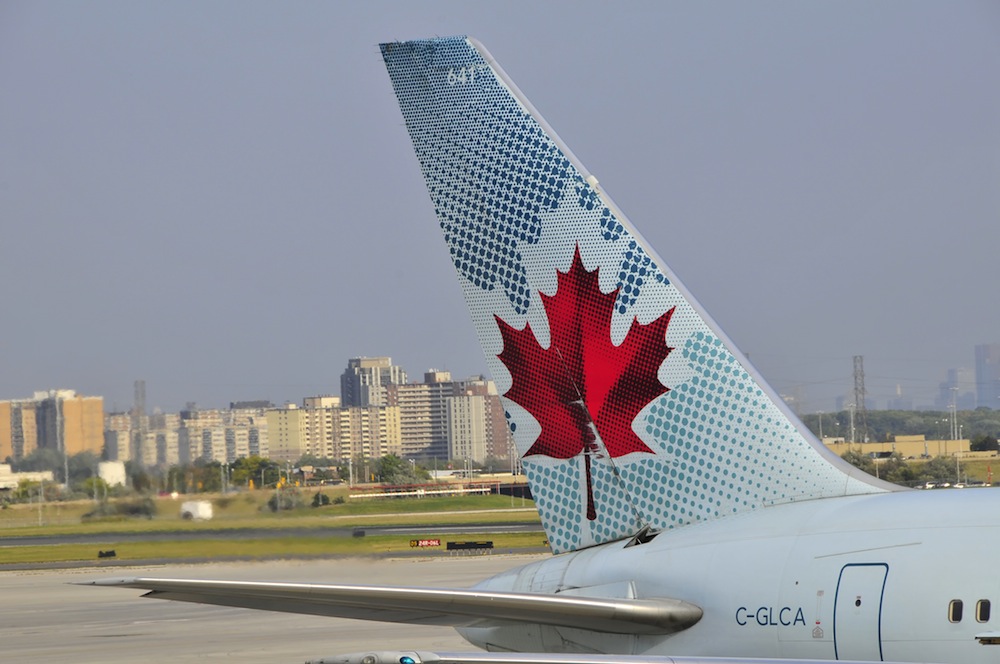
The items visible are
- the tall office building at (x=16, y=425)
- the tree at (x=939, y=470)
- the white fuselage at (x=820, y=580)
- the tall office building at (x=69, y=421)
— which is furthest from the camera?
the tall office building at (x=16, y=425)

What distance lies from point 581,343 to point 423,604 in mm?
3276

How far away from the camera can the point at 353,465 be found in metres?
103

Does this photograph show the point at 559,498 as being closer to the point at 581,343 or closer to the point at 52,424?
the point at 581,343

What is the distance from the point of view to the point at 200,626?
32375 mm

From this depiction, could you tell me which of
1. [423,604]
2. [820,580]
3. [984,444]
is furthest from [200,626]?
[984,444]

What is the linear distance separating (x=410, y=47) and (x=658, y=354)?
4.13 meters

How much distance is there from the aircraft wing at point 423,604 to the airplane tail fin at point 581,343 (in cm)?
157

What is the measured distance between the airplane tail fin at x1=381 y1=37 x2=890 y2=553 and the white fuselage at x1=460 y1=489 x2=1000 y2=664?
Answer: 0.47 metres

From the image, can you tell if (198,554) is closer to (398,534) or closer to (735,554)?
(398,534)

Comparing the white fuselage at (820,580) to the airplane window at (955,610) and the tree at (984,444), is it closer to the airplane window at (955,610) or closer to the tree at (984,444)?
the airplane window at (955,610)

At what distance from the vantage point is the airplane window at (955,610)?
8.28 m

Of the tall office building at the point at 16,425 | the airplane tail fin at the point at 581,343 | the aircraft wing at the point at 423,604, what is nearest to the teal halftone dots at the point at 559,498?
the airplane tail fin at the point at 581,343

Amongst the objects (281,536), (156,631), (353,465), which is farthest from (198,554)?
(353,465)

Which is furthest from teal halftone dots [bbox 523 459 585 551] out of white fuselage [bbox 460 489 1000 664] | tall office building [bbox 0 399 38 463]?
tall office building [bbox 0 399 38 463]
